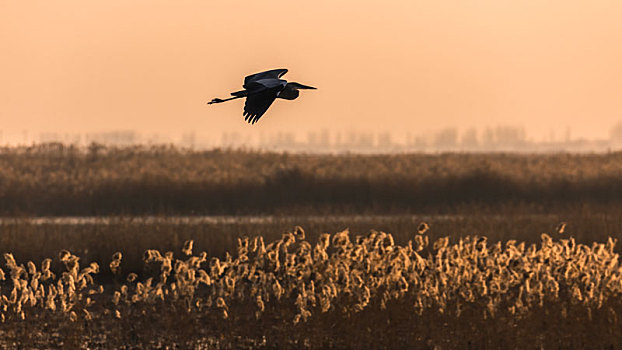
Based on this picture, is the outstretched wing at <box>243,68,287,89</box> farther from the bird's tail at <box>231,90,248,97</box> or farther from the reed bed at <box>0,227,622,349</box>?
the reed bed at <box>0,227,622,349</box>

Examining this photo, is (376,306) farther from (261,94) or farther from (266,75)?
(261,94)

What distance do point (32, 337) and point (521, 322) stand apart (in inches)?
178

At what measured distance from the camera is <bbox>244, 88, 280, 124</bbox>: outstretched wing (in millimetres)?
7051

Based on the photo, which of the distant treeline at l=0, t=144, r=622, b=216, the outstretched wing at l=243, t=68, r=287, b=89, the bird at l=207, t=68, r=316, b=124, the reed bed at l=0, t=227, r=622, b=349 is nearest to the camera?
the bird at l=207, t=68, r=316, b=124

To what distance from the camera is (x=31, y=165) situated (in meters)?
39.2

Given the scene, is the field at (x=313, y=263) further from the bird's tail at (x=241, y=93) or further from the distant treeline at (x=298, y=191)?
the bird's tail at (x=241, y=93)

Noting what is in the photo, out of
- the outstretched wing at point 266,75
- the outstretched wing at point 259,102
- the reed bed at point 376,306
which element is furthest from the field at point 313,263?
the outstretched wing at point 259,102

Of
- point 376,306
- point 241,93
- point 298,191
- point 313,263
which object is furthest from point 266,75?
point 298,191

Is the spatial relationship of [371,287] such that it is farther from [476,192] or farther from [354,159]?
[354,159]

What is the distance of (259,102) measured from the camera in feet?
23.5

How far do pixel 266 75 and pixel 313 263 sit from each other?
4.62 m

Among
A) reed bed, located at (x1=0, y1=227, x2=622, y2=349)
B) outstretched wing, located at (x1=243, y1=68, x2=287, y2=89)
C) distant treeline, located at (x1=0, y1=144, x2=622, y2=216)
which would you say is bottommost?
reed bed, located at (x1=0, y1=227, x2=622, y2=349)

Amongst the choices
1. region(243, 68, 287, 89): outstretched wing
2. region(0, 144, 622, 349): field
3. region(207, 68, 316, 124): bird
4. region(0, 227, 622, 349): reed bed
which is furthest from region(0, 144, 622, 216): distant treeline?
region(207, 68, 316, 124): bird

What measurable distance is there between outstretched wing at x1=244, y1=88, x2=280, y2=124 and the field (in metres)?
3.88
